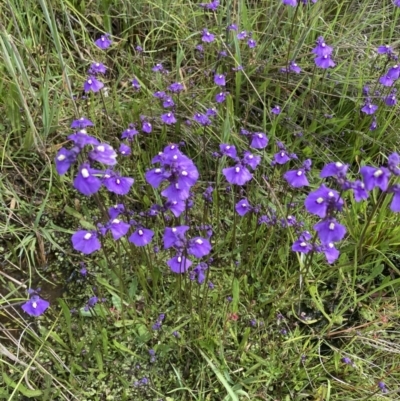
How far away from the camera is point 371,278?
7.79ft

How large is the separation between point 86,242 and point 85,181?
37 cm

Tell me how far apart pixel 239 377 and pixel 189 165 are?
1060mm

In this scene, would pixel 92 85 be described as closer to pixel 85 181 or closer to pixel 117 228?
pixel 117 228

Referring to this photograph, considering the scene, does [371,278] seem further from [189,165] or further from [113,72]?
[113,72]

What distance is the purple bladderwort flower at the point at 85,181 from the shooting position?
1423mm

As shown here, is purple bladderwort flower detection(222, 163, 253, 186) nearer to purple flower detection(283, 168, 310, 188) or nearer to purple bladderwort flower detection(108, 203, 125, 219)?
purple flower detection(283, 168, 310, 188)

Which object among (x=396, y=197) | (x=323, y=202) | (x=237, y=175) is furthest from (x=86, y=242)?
(x=396, y=197)

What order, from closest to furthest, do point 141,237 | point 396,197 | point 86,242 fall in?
point 396,197 < point 86,242 < point 141,237

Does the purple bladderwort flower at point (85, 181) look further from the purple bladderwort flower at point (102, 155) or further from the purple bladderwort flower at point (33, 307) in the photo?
the purple bladderwort flower at point (33, 307)

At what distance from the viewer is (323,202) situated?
1550 mm

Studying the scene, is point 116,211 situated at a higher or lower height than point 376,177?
lower

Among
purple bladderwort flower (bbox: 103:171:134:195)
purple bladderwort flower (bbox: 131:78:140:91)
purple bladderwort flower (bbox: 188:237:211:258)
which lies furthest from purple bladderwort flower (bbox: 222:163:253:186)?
purple bladderwort flower (bbox: 131:78:140:91)

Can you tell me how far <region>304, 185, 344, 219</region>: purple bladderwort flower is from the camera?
1.52 metres

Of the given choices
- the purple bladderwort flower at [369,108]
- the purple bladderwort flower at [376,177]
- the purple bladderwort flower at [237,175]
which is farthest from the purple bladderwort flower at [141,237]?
the purple bladderwort flower at [369,108]
